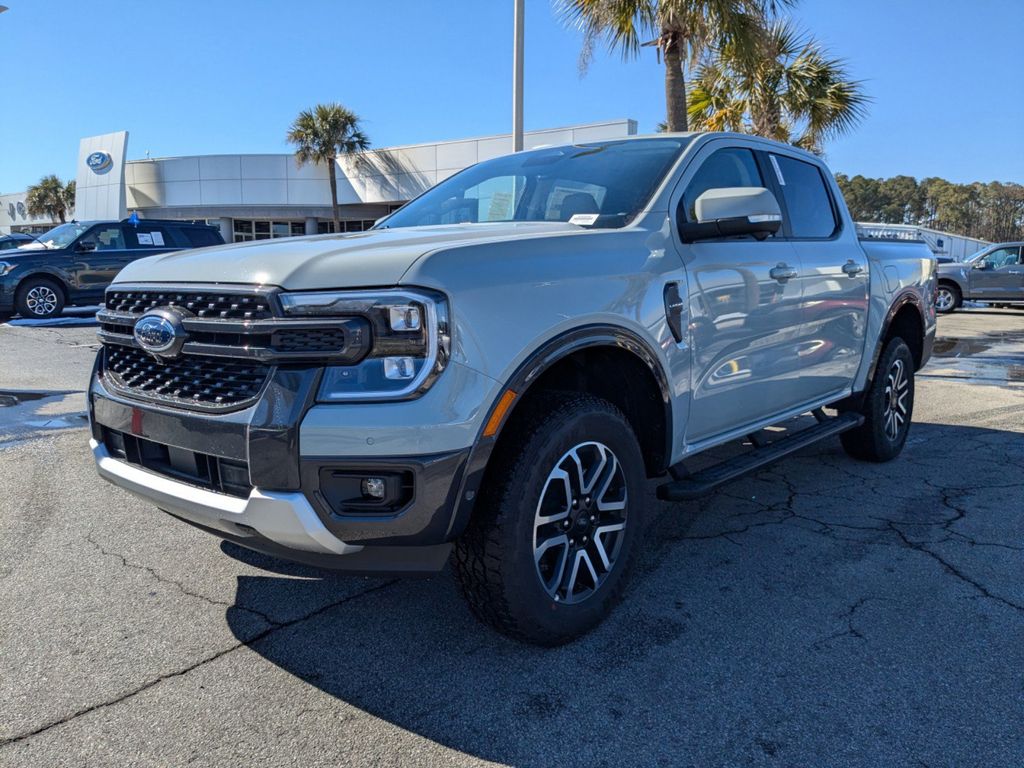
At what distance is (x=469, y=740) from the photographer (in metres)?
2.35

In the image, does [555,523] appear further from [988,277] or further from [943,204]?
[943,204]

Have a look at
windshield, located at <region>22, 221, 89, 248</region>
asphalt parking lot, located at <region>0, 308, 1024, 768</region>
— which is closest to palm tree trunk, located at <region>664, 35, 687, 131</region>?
asphalt parking lot, located at <region>0, 308, 1024, 768</region>

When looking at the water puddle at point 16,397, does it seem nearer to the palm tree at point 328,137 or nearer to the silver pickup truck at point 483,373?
the silver pickup truck at point 483,373

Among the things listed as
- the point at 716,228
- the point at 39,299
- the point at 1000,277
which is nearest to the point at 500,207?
the point at 716,228

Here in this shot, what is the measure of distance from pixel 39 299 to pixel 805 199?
45.8ft

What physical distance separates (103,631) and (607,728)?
6.28ft

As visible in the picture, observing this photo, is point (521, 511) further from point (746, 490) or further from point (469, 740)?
point (746, 490)

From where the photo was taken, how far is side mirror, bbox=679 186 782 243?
333 cm

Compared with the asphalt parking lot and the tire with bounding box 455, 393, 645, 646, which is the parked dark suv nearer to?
the asphalt parking lot

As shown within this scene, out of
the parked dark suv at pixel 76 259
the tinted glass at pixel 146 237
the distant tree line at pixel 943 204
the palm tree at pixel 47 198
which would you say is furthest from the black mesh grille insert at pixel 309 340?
the distant tree line at pixel 943 204

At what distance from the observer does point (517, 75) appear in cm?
1324

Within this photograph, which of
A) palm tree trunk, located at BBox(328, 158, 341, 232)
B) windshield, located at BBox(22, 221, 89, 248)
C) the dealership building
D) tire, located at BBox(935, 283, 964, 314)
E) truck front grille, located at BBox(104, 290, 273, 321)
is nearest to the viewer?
truck front grille, located at BBox(104, 290, 273, 321)

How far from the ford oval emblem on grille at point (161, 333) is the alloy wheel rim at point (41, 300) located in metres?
13.5

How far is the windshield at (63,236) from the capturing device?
47.4 feet
